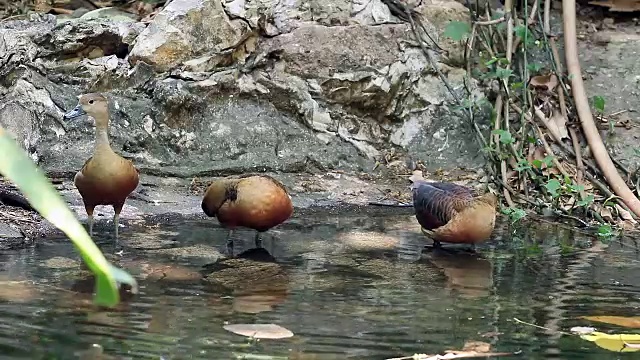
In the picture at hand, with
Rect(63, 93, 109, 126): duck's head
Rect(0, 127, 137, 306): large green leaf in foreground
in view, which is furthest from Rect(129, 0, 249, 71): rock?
Rect(0, 127, 137, 306): large green leaf in foreground

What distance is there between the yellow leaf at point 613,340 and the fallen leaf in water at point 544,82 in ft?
16.0

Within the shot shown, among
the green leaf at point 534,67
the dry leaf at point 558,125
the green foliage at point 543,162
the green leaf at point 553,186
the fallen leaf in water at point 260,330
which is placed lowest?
the fallen leaf in water at point 260,330

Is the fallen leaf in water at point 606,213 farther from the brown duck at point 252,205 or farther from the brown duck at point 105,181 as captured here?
the brown duck at point 105,181

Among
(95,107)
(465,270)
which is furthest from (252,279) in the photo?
(95,107)

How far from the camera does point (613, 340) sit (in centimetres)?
313

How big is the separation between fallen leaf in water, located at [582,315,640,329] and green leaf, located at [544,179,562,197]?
3.05 m

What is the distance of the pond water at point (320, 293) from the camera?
9.81ft

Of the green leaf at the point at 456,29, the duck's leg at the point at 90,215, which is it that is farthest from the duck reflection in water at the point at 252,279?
the green leaf at the point at 456,29

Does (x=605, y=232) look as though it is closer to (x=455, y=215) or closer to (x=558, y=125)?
(x=455, y=215)

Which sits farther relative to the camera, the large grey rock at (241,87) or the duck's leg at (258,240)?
the large grey rock at (241,87)

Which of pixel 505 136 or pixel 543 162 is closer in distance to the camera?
pixel 543 162

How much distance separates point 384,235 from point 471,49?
2.96m

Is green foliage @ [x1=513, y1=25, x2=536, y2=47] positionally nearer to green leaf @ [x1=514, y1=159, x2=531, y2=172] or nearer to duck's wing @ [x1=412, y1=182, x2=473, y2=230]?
green leaf @ [x1=514, y1=159, x2=531, y2=172]

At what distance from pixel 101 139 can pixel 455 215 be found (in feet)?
7.83
